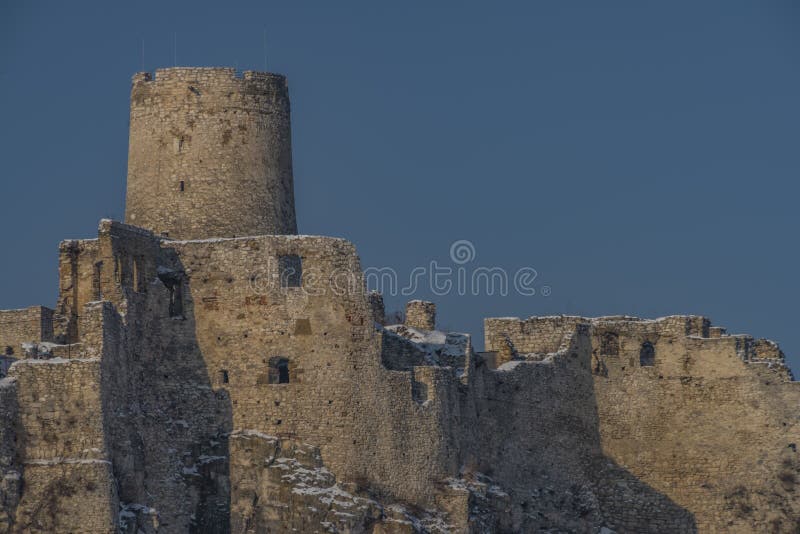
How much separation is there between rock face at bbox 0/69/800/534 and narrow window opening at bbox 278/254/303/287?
3.7 inches

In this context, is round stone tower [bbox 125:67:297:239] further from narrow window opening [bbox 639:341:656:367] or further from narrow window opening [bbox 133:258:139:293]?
narrow window opening [bbox 639:341:656:367]

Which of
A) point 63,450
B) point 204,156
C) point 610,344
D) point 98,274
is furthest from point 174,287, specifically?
point 610,344

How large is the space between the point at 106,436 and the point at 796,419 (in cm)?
2919

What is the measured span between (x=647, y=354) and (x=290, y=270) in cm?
1707

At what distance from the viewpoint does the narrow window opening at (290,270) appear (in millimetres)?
93938

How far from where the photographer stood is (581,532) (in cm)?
10200

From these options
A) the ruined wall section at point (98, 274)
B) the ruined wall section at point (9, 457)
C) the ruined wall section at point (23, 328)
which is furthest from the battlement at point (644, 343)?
the ruined wall section at point (9, 457)

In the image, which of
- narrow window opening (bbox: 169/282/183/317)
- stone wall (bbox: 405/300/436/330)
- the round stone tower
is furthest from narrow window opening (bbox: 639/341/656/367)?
narrow window opening (bbox: 169/282/183/317)

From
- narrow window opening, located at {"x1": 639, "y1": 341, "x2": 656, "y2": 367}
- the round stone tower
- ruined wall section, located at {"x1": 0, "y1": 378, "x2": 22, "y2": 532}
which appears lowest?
ruined wall section, located at {"x1": 0, "y1": 378, "x2": 22, "y2": 532}

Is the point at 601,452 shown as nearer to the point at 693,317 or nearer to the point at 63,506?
the point at 693,317

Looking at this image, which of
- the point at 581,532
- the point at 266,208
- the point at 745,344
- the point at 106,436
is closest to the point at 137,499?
the point at 106,436

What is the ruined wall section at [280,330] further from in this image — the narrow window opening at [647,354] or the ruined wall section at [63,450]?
the narrow window opening at [647,354]

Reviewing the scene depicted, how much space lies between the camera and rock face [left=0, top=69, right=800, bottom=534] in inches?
3410

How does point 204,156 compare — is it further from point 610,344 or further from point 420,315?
point 610,344
